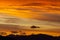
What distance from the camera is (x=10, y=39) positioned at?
5791 cm

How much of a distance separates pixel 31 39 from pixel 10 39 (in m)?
2.63

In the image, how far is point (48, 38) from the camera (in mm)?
59188

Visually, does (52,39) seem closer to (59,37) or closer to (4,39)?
(59,37)

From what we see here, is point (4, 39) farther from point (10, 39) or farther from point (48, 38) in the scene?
point (48, 38)

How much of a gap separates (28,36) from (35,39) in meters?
1.04

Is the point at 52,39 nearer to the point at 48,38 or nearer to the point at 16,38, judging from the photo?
the point at 48,38

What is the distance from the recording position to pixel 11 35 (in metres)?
58.2

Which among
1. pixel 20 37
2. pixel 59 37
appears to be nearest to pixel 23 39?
pixel 20 37

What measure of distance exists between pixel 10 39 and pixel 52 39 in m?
5.29

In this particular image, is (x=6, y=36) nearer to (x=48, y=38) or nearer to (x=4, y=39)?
(x=4, y=39)

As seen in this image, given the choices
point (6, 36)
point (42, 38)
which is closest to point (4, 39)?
point (6, 36)

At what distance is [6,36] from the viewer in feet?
192

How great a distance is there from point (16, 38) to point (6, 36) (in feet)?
4.93

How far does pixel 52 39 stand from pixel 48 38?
1.99 feet
